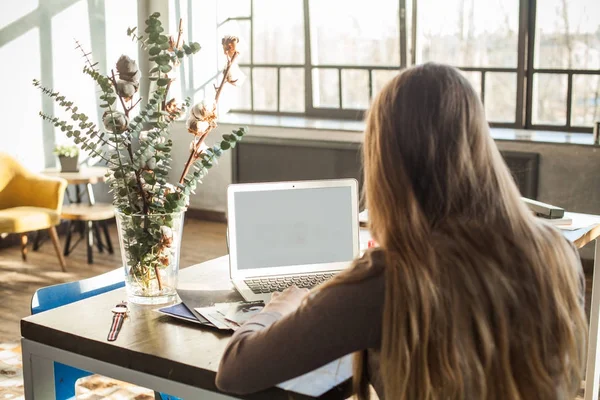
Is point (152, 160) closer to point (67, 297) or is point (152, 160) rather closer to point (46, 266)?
point (67, 297)

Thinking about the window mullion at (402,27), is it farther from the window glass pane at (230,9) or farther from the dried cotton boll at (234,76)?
the dried cotton boll at (234,76)

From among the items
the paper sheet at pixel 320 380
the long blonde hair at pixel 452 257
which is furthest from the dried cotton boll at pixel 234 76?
the paper sheet at pixel 320 380

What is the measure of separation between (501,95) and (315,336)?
15.3 feet

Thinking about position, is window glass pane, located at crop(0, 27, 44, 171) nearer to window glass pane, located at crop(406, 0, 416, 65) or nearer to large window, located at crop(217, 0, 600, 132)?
large window, located at crop(217, 0, 600, 132)

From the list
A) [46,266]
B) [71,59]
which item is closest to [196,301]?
[46,266]

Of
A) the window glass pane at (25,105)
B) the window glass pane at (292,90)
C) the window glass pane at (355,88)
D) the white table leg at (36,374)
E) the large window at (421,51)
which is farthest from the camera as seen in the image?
the window glass pane at (292,90)

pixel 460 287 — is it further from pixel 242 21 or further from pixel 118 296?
pixel 242 21

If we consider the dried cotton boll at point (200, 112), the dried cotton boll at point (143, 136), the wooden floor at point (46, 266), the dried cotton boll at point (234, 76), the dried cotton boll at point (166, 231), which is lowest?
the wooden floor at point (46, 266)

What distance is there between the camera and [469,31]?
5484mm

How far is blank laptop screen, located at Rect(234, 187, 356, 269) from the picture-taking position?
1864 mm

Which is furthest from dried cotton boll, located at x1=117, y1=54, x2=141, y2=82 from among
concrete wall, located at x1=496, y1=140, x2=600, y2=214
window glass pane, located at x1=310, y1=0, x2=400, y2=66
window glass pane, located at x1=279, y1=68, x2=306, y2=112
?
window glass pane, located at x1=279, y1=68, x2=306, y2=112

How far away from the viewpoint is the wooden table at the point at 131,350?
1.32 metres

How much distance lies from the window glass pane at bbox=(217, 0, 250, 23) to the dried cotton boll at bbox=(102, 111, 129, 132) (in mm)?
5214

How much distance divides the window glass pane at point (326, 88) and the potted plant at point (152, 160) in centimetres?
465
